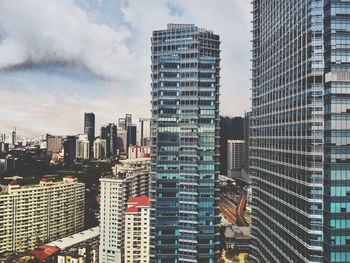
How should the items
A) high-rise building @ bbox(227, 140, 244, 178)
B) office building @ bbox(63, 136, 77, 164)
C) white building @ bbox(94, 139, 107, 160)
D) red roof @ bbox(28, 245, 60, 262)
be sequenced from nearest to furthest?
red roof @ bbox(28, 245, 60, 262) < office building @ bbox(63, 136, 77, 164) < white building @ bbox(94, 139, 107, 160) < high-rise building @ bbox(227, 140, 244, 178)

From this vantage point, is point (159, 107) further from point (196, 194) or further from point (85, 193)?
point (85, 193)

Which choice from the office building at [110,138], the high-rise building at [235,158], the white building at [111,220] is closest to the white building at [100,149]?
the office building at [110,138]

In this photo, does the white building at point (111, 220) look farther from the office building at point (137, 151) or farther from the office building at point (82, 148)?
the office building at point (82, 148)

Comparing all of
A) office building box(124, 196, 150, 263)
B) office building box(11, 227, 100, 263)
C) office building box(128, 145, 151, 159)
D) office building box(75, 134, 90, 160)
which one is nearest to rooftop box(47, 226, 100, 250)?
office building box(11, 227, 100, 263)

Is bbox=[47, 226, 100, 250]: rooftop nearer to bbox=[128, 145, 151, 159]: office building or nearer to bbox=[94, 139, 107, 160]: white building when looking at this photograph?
bbox=[128, 145, 151, 159]: office building

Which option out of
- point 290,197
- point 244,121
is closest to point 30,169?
point 290,197
